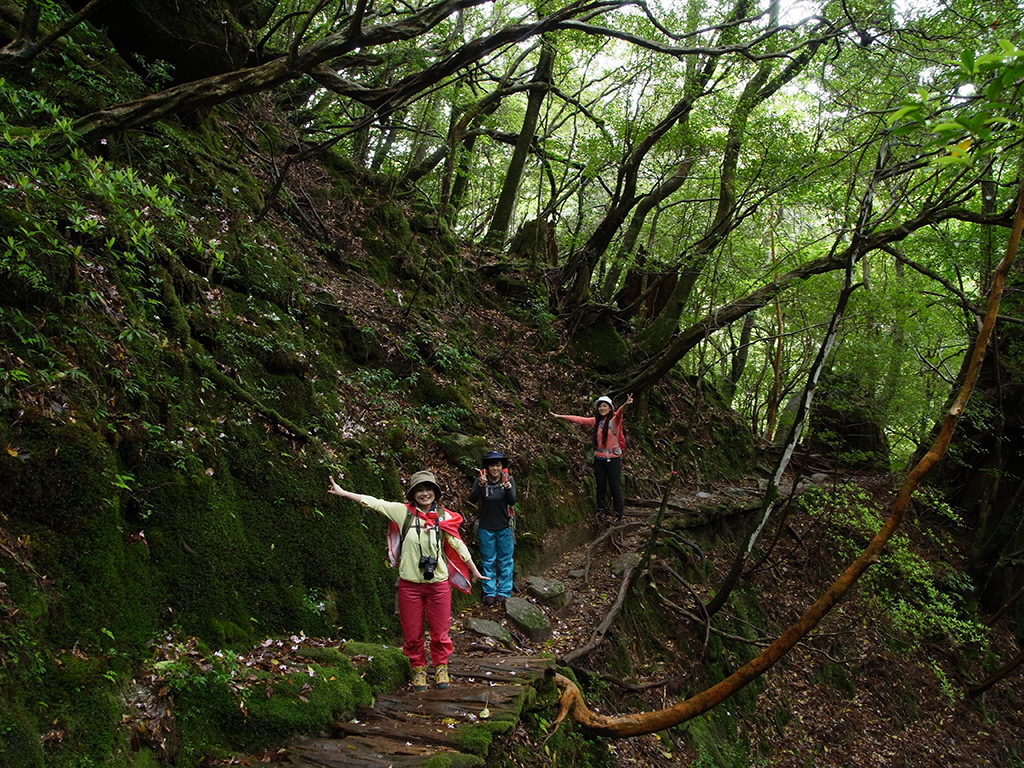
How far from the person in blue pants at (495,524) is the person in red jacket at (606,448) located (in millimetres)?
2821

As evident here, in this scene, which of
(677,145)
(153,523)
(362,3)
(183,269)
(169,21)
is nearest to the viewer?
(153,523)

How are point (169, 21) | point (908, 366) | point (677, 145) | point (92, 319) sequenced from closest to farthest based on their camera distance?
point (92, 319)
point (169, 21)
point (677, 145)
point (908, 366)

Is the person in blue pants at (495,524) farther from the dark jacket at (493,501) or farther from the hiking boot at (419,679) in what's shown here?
the hiking boot at (419,679)

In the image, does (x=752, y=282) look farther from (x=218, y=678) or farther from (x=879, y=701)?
(x=218, y=678)

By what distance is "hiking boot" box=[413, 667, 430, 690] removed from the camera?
16.0 feet

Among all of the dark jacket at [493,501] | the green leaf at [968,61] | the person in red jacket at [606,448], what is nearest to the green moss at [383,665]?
the dark jacket at [493,501]

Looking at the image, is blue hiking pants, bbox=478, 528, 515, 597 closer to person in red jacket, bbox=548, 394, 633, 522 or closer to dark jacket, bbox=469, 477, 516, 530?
dark jacket, bbox=469, 477, 516, 530

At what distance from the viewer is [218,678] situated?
3725mm

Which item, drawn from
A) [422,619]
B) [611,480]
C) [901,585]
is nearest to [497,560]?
[422,619]

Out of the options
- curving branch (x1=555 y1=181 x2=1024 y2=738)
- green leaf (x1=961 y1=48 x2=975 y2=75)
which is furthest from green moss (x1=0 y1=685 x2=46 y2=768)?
green leaf (x1=961 y1=48 x2=975 y2=75)

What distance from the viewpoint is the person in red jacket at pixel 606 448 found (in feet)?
31.1

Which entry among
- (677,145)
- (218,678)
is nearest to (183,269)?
(218,678)

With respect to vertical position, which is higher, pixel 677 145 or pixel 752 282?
pixel 677 145

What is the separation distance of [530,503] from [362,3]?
6.78 m
